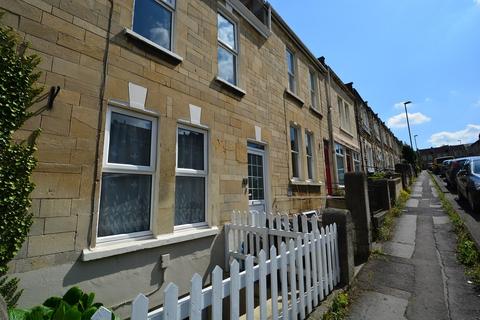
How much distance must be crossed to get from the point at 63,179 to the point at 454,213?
36.1 ft

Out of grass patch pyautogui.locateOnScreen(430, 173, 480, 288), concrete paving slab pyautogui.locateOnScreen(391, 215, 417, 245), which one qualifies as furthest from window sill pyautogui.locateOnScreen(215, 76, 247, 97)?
grass patch pyautogui.locateOnScreen(430, 173, 480, 288)

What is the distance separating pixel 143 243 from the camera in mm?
3963

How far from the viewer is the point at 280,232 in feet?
15.5

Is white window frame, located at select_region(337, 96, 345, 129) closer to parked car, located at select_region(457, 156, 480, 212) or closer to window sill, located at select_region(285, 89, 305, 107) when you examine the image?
window sill, located at select_region(285, 89, 305, 107)

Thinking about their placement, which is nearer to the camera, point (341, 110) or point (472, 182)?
point (472, 182)

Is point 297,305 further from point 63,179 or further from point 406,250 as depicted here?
point 406,250

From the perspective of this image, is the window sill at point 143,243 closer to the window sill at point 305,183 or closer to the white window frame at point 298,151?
the window sill at point 305,183

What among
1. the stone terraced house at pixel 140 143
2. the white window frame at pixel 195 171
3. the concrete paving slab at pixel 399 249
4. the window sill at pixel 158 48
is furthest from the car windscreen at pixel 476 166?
the window sill at pixel 158 48

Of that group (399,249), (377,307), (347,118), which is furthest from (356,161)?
(377,307)

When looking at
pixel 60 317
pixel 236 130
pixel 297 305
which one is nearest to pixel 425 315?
pixel 297 305

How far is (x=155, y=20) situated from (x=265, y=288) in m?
5.14

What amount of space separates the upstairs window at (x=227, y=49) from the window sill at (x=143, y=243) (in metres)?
3.84

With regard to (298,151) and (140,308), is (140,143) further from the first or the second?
(298,151)

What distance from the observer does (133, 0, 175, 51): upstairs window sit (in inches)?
188
